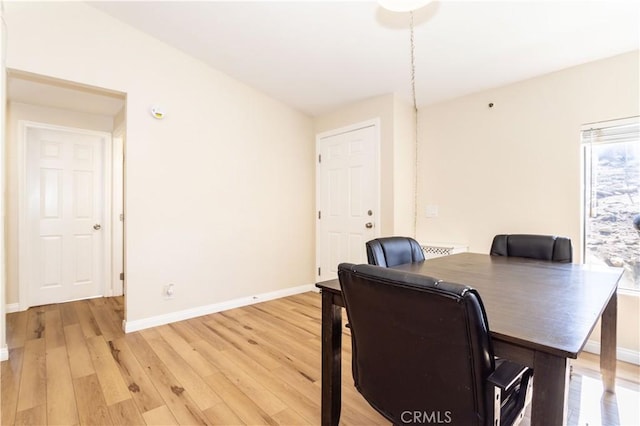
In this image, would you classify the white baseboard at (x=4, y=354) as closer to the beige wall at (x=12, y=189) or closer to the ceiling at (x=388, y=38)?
the beige wall at (x=12, y=189)

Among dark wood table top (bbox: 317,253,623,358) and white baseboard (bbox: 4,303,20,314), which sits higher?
dark wood table top (bbox: 317,253,623,358)

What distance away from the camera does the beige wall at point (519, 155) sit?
2.29 m

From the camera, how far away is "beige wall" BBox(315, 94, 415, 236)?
10.5 feet

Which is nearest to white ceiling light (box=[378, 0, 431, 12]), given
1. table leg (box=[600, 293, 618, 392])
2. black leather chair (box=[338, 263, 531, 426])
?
black leather chair (box=[338, 263, 531, 426])

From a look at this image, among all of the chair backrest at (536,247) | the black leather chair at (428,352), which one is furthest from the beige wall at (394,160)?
the black leather chair at (428,352)

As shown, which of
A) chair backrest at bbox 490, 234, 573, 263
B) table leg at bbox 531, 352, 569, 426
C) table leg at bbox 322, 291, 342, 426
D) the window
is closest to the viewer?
table leg at bbox 531, 352, 569, 426

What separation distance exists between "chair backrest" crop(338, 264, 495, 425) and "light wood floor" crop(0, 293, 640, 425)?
82 centimetres

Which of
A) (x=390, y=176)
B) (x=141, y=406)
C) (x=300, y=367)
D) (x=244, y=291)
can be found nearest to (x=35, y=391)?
(x=141, y=406)

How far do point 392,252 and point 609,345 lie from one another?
1356mm

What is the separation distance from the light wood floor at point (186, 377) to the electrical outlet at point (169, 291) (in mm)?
295

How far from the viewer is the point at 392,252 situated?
6.27 ft

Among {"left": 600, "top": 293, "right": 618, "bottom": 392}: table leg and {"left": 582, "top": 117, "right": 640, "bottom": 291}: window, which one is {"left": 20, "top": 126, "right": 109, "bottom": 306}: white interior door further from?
{"left": 582, "top": 117, "right": 640, "bottom": 291}: window

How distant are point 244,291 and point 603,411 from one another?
302 cm

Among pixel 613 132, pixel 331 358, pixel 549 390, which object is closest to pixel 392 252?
pixel 331 358
